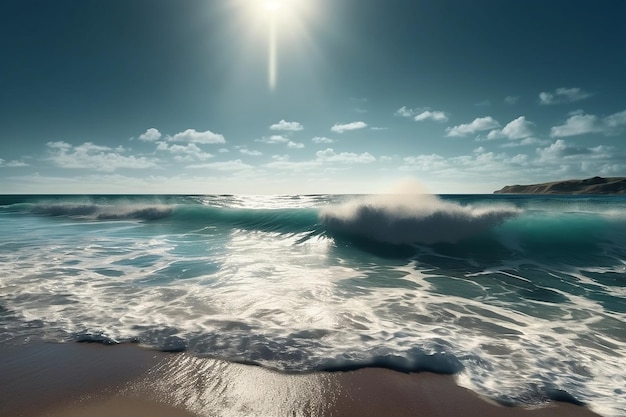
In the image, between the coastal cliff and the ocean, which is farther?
the coastal cliff

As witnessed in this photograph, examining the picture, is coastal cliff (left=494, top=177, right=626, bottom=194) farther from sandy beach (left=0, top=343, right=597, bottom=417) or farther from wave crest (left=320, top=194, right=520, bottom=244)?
sandy beach (left=0, top=343, right=597, bottom=417)

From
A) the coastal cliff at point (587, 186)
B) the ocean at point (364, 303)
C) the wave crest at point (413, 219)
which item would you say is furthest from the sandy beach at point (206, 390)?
the coastal cliff at point (587, 186)

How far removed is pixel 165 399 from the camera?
11.0ft

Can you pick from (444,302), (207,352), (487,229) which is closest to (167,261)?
(207,352)

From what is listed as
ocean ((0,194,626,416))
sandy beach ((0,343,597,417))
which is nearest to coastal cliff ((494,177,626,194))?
ocean ((0,194,626,416))

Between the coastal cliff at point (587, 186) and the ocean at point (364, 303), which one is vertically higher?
the coastal cliff at point (587, 186)

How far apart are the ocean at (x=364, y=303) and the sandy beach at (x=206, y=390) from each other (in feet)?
0.85

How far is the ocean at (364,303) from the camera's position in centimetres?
423

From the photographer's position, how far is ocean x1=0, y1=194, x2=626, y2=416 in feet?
13.9

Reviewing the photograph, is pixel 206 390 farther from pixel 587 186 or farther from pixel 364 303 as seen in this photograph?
pixel 587 186

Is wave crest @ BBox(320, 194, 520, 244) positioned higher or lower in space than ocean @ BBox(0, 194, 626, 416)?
higher

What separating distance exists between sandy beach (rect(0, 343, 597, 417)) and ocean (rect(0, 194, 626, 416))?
0.26 metres

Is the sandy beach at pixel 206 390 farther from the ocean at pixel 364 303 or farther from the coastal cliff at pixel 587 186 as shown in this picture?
the coastal cliff at pixel 587 186

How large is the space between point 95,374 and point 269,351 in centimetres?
213
